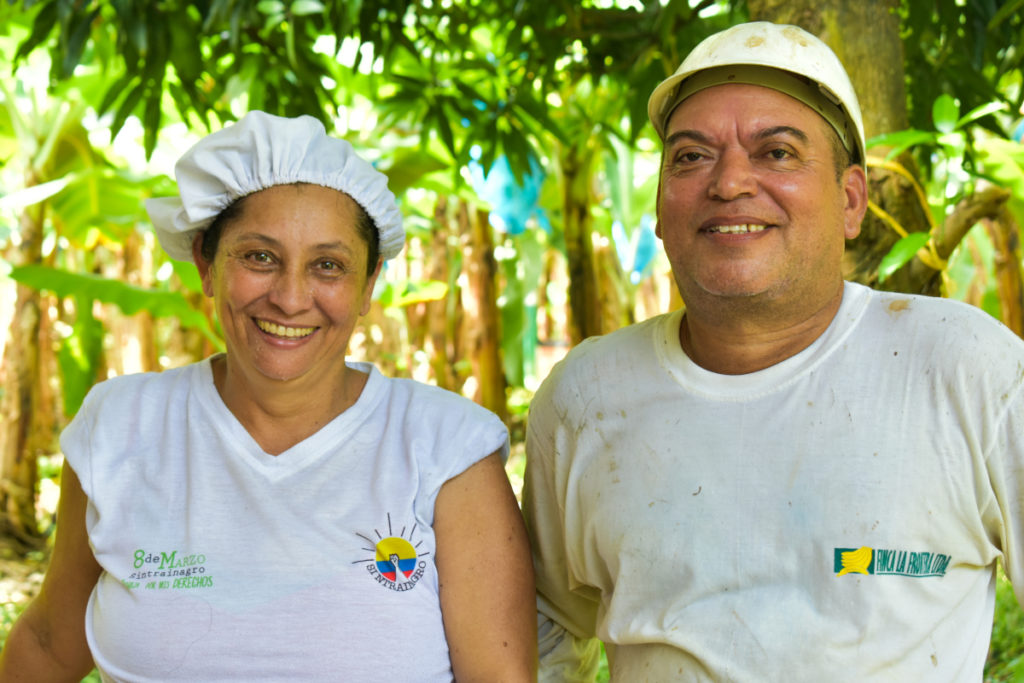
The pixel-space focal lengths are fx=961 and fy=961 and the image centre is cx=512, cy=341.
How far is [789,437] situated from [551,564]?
1.84ft

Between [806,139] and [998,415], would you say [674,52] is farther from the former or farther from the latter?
[998,415]

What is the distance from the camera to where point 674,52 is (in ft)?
8.92

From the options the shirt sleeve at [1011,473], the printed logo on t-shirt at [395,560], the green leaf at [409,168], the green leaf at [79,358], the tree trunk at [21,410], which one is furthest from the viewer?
the tree trunk at [21,410]

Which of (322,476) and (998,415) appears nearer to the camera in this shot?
(998,415)

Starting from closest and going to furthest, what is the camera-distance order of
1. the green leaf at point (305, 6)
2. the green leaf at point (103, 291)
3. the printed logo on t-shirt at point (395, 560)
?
the printed logo on t-shirt at point (395, 560), the green leaf at point (305, 6), the green leaf at point (103, 291)

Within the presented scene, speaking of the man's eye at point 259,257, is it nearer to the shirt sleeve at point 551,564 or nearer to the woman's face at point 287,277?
the woman's face at point 287,277

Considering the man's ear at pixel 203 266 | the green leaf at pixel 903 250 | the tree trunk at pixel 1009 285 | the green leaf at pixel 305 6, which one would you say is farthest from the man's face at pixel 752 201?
the tree trunk at pixel 1009 285

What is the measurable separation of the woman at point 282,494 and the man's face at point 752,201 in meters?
0.53

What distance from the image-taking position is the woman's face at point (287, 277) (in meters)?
1.75

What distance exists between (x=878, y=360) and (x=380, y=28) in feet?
6.22

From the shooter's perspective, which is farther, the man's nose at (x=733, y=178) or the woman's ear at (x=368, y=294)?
the woman's ear at (x=368, y=294)

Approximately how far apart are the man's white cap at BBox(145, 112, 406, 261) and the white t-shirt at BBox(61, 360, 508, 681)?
372 millimetres

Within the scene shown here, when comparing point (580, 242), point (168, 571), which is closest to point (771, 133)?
point (168, 571)

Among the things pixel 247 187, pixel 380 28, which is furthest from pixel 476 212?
pixel 247 187
